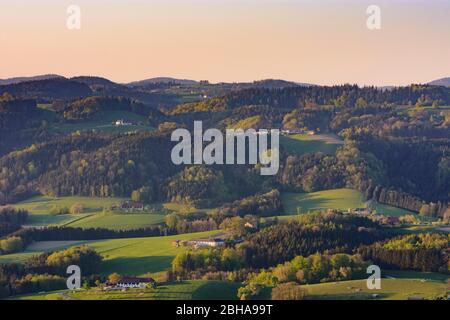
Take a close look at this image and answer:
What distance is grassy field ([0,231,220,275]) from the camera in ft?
261

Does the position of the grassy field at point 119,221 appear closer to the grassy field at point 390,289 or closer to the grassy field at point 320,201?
the grassy field at point 320,201

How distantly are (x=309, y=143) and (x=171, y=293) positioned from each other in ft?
308

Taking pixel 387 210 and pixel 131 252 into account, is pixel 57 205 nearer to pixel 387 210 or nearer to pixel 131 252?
pixel 387 210

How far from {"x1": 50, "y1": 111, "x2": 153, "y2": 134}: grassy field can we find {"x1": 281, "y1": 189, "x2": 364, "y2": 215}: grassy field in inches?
1956

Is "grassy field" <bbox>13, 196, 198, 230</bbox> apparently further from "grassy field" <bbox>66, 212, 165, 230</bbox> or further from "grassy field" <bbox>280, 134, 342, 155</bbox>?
"grassy field" <bbox>280, 134, 342, 155</bbox>

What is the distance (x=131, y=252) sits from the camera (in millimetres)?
85750

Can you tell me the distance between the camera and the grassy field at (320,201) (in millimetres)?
115325

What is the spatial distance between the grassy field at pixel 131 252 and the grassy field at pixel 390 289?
16.9 meters

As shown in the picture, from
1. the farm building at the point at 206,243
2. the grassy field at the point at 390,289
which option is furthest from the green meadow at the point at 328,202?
Answer: the grassy field at the point at 390,289

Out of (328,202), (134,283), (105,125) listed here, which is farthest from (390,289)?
(105,125)

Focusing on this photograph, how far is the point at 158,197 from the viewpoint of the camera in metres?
131
